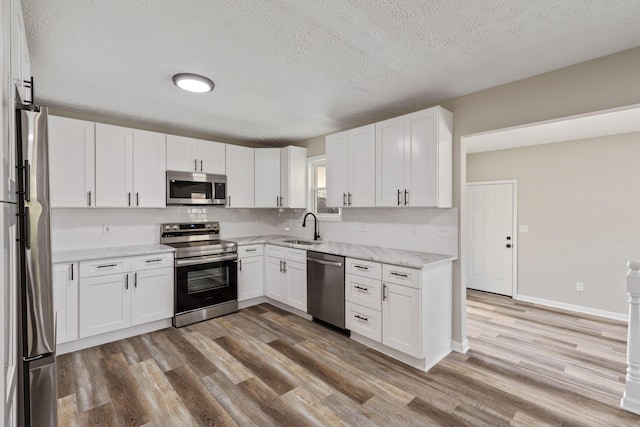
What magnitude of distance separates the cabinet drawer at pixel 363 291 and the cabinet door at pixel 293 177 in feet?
5.95

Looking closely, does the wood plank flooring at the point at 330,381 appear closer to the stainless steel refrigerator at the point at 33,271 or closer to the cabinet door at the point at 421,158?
the stainless steel refrigerator at the point at 33,271

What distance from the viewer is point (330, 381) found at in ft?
8.25

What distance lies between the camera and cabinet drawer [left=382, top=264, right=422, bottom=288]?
2699mm

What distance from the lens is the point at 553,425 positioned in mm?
2020

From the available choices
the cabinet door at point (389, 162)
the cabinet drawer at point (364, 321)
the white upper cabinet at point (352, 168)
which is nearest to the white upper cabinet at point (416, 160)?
the cabinet door at point (389, 162)

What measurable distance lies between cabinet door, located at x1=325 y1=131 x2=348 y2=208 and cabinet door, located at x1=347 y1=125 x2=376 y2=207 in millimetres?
66

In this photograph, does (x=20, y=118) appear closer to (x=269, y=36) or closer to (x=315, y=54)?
(x=269, y=36)

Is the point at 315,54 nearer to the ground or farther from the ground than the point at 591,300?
farther from the ground

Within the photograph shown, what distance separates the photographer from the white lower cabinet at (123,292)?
3.05 metres

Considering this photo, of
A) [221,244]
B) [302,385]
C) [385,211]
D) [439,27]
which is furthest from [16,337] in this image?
[385,211]

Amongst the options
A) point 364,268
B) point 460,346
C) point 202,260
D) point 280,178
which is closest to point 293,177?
point 280,178

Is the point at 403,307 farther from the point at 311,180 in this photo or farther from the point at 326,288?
the point at 311,180

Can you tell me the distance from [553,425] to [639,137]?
149 inches

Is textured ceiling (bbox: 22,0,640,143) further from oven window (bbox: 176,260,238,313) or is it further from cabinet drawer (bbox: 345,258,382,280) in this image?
oven window (bbox: 176,260,238,313)
